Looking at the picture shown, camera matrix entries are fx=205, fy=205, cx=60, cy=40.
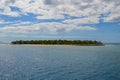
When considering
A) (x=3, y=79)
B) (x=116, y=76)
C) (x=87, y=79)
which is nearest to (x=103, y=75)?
(x=116, y=76)

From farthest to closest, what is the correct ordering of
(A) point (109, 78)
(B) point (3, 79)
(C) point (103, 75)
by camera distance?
(C) point (103, 75)
(A) point (109, 78)
(B) point (3, 79)

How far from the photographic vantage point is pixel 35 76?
49.3 m

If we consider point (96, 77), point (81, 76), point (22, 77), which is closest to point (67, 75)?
point (81, 76)

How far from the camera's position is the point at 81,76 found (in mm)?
49875

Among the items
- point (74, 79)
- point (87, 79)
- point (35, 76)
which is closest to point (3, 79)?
point (35, 76)

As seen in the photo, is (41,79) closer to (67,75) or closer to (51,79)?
(51,79)

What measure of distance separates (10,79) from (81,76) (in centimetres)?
1677

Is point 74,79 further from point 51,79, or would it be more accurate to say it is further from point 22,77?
point 22,77

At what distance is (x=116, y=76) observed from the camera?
50.6 m

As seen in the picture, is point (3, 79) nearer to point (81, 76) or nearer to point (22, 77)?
point (22, 77)

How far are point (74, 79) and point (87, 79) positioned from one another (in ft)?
9.75

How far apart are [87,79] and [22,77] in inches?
591

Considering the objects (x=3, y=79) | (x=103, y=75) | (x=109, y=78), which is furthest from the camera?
(x=103, y=75)

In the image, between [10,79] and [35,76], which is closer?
[10,79]
